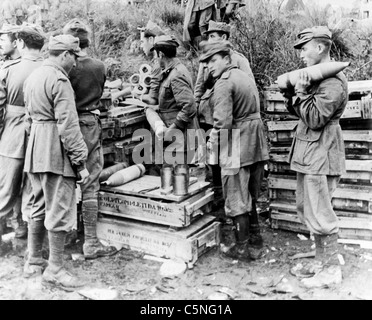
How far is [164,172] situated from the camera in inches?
242

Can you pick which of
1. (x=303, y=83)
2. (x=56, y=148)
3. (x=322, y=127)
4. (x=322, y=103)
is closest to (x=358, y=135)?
(x=322, y=127)

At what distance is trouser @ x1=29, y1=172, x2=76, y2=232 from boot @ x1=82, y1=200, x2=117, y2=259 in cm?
69

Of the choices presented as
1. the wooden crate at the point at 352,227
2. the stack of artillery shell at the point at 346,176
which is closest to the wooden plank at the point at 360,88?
the stack of artillery shell at the point at 346,176

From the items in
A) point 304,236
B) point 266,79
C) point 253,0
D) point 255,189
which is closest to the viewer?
point 255,189

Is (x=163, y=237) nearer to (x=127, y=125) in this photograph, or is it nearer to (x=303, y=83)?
(x=127, y=125)

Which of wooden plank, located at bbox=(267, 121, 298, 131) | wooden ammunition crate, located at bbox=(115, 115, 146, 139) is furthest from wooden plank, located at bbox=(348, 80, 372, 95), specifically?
wooden ammunition crate, located at bbox=(115, 115, 146, 139)

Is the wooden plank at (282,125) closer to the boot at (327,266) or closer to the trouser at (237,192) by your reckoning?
the trouser at (237,192)

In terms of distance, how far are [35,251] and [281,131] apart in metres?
3.44

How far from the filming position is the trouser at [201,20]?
9078 millimetres

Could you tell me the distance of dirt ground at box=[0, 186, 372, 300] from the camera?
5.25 m

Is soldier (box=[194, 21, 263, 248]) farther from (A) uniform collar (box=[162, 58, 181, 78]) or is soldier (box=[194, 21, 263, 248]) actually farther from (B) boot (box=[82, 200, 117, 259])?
(B) boot (box=[82, 200, 117, 259])

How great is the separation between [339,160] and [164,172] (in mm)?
2075

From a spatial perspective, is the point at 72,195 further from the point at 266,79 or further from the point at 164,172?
the point at 266,79

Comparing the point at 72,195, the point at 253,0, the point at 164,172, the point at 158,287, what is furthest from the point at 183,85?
the point at 253,0
